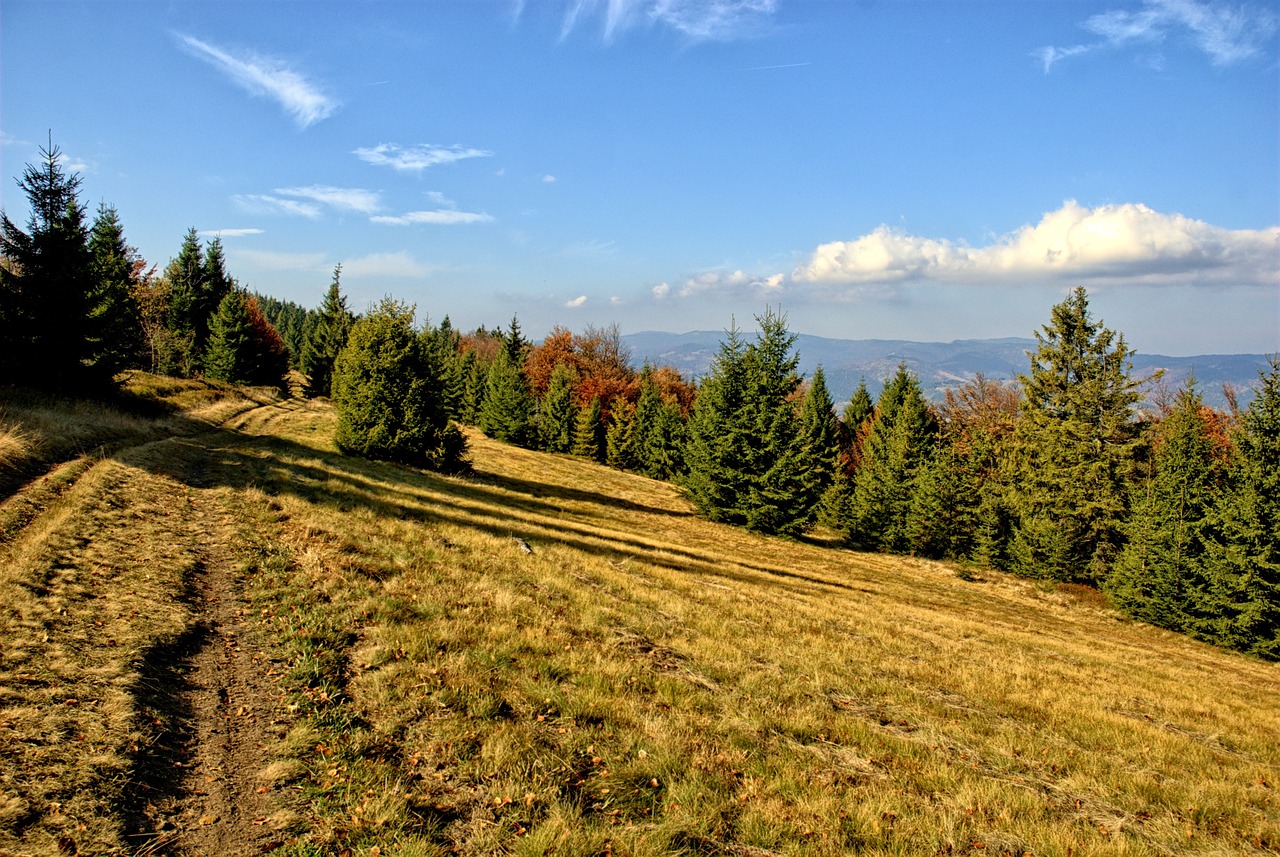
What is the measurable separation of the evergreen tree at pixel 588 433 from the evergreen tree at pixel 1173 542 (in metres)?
47.9

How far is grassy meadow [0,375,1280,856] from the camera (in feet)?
17.9

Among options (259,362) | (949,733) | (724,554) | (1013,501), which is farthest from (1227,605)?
(259,362)

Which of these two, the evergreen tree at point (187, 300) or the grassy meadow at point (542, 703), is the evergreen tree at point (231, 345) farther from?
the grassy meadow at point (542, 703)

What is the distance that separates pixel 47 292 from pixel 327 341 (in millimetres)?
35763

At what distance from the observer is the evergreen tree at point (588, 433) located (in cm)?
6819

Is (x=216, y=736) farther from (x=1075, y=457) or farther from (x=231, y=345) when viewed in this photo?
(x=231, y=345)

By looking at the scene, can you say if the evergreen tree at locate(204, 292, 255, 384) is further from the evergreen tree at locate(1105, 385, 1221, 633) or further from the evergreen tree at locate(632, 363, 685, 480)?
the evergreen tree at locate(1105, 385, 1221, 633)

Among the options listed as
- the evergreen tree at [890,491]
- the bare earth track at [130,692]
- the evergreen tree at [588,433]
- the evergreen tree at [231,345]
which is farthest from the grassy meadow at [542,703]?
the evergreen tree at [588,433]

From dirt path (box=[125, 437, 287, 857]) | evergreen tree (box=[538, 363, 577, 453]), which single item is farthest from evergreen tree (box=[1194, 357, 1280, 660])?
evergreen tree (box=[538, 363, 577, 453])

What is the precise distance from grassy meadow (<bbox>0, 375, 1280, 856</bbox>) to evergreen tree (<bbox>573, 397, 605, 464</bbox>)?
49239 millimetres

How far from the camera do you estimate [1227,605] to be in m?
27.3

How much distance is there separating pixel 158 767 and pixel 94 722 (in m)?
1.01

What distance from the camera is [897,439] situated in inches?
Result: 1759

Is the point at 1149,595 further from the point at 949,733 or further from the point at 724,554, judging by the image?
the point at 949,733
